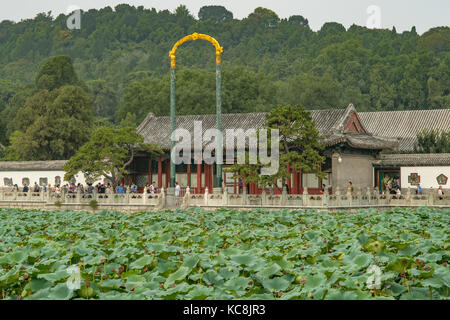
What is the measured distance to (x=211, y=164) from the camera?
35125 millimetres

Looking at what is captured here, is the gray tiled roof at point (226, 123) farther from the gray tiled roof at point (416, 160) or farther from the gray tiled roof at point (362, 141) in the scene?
the gray tiled roof at point (416, 160)

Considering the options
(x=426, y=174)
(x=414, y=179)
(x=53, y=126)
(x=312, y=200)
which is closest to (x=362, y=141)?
(x=414, y=179)

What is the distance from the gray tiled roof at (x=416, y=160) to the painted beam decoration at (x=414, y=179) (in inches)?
23.2

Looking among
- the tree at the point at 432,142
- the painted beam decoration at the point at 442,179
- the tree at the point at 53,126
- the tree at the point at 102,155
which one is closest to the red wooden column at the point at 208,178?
the tree at the point at 102,155

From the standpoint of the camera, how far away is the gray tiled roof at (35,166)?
38750 millimetres

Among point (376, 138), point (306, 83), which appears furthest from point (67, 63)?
point (376, 138)

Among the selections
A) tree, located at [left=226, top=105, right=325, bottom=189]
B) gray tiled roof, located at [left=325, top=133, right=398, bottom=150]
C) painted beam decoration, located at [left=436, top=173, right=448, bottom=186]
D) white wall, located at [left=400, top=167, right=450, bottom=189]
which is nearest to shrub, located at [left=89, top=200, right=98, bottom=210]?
tree, located at [left=226, top=105, right=325, bottom=189]

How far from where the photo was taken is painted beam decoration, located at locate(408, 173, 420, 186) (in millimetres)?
33094

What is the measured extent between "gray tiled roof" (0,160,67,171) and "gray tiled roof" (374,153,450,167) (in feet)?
62.1

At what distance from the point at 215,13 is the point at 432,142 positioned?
106 meters

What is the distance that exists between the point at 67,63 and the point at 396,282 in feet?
182

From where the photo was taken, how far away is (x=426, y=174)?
32875 millimetres

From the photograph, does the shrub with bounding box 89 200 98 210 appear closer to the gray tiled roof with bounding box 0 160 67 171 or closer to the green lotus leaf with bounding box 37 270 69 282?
the gray tiled roof with bounding box 0 160 67 171
